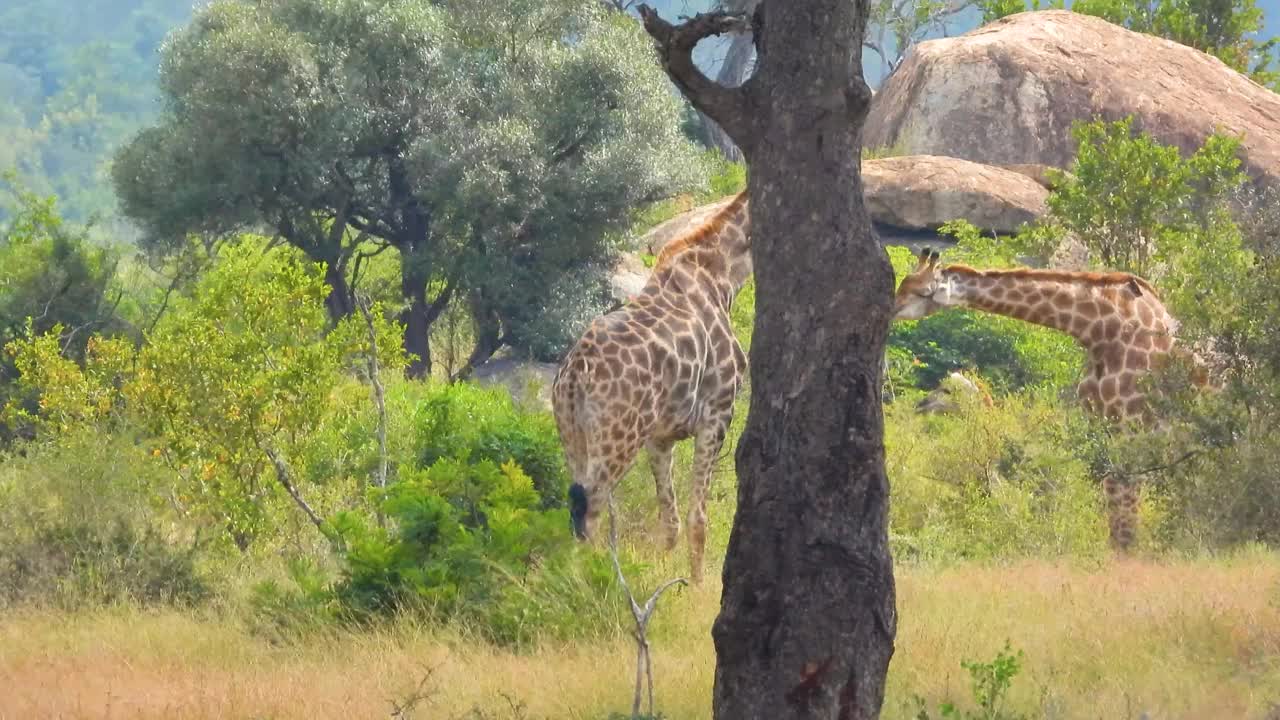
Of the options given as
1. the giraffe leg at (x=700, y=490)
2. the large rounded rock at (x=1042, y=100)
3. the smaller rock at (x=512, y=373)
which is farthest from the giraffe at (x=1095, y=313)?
the large rounded rock at (x=1042, y=100)

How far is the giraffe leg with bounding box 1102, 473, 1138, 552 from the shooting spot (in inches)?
447

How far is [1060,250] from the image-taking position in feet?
68.5

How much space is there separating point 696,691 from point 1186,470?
4.10 metres

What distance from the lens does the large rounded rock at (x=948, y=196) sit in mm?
25000

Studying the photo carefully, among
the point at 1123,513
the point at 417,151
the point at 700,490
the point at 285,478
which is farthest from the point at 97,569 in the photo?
the point at 417,151

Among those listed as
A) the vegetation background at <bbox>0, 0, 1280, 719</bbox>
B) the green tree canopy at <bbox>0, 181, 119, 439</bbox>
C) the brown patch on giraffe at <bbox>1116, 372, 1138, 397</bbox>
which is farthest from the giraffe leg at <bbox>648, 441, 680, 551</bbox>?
the green tree canopy at <bbox>0, 181, 119, 439</bbox>

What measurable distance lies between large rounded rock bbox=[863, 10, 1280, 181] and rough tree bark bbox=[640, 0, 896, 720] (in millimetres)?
22810

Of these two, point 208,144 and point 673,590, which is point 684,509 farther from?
point 208,144

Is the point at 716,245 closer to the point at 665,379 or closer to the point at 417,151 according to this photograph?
the point at 665,379

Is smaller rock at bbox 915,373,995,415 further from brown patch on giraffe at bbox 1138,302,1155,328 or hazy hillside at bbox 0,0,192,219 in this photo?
hazy hillside at bbox 0,0,192,219

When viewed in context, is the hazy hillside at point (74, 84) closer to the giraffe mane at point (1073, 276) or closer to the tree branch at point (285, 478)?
the tree branch at point (285, 478)

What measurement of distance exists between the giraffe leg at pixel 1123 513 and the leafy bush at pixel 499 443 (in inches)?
152

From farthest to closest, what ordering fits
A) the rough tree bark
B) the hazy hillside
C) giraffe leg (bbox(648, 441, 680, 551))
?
the hazy hillside, giraffe leg (bbox(648, 441, 680, 551)), the rough tree bark

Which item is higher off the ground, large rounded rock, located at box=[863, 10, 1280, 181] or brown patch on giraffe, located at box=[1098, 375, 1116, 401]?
large rounded rock, located at box=[863, 10, 1280, 181]
